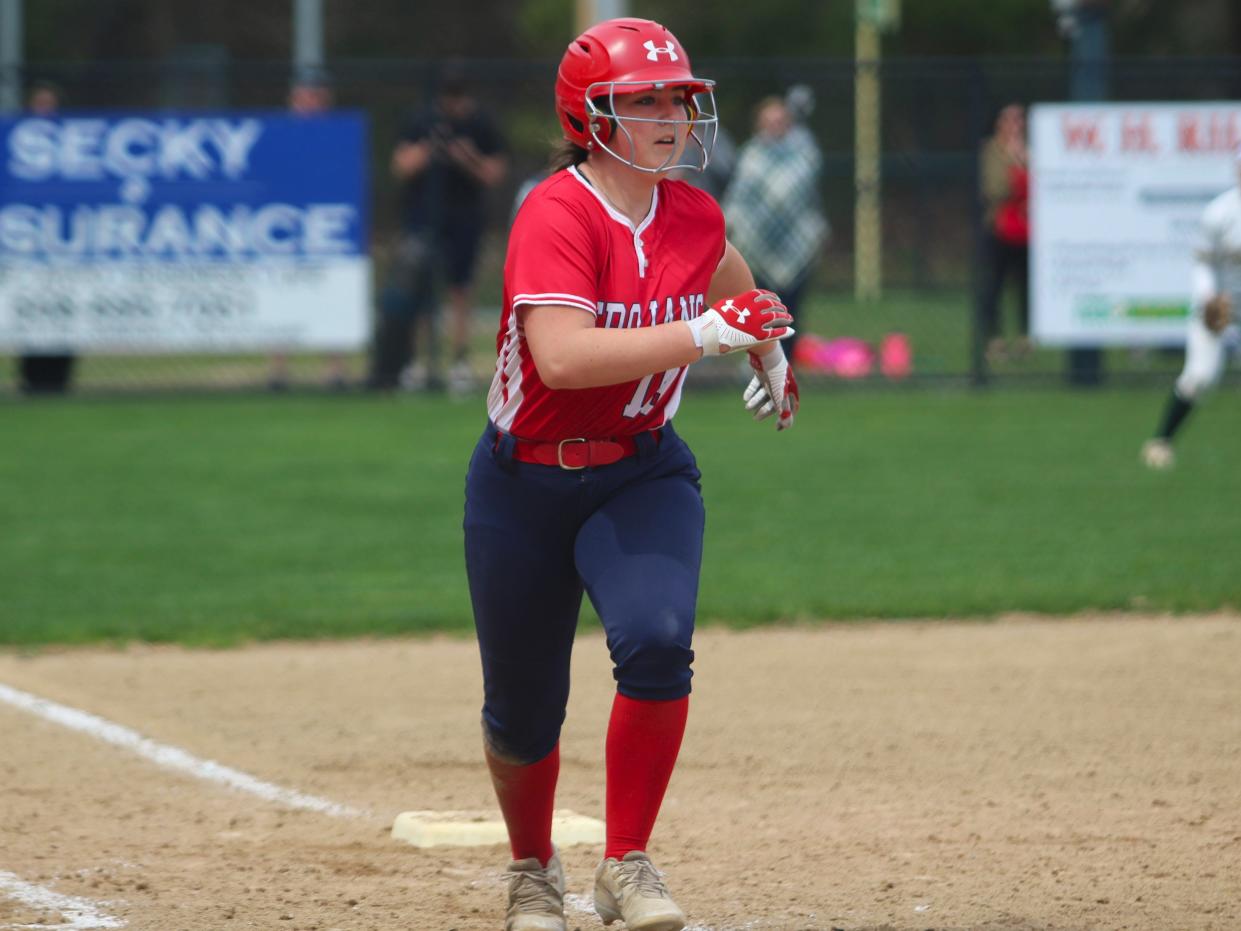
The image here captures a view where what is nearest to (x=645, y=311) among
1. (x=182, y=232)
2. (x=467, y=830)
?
(x=467, y=830)

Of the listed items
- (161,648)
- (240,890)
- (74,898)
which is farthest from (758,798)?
(161,648)

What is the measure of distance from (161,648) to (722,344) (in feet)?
14.5

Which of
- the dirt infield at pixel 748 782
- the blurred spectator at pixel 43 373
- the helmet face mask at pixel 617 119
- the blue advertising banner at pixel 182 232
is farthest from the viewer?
the blurred spectator at pixel 43 373

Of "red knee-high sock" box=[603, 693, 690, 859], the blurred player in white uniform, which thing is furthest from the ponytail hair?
the blurred player in white uniform

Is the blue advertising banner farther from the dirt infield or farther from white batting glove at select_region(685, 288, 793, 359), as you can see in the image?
white batting glove at select_region(685, 288, 793, 359)

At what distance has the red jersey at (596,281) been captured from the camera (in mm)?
3914

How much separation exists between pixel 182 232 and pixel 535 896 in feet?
35.9

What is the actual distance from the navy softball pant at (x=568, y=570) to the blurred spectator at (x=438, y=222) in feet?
35.3

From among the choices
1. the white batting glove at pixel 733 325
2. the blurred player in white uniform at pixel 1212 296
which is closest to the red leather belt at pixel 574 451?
the white batting glove at pixel 733 325

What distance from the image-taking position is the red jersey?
391 centimetres

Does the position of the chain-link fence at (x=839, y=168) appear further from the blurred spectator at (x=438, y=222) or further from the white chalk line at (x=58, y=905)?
the white chalk line at (x=58, y=905)

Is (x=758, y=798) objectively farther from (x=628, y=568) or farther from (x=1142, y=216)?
(x=1142, y=216)

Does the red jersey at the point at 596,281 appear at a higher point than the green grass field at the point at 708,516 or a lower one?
higher

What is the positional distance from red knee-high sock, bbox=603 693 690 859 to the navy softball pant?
5 cm
